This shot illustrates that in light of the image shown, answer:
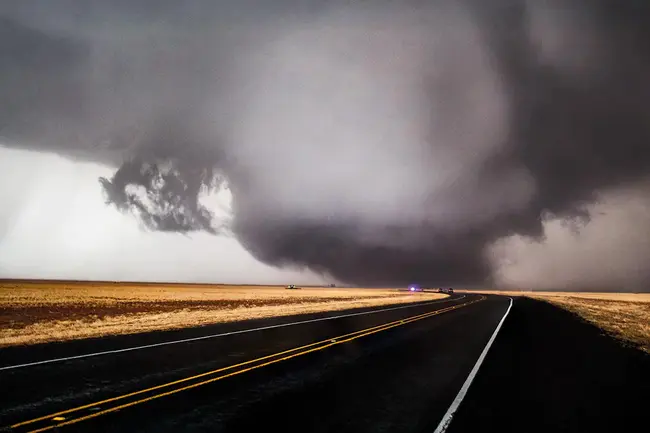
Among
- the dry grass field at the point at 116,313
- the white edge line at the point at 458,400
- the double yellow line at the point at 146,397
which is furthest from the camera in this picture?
the dry grass field at the point at 116,313

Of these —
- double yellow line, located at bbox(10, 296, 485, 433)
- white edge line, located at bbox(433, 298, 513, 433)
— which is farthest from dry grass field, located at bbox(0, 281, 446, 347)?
white edge line, located at bbox(433, 298, 513, 433)

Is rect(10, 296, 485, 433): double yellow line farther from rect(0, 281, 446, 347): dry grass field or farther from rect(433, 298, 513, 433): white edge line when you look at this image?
rect(0, 281, 446, 347): dry grass field

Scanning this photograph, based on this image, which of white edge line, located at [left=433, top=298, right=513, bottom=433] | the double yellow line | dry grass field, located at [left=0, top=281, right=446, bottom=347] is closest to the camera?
the double yellow line

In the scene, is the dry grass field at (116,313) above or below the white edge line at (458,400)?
above

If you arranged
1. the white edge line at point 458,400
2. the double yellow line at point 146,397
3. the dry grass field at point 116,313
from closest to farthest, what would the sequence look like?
the double yellow line at point 146,397, the white edge line at point 458,400, the dry grass field at point 116,313

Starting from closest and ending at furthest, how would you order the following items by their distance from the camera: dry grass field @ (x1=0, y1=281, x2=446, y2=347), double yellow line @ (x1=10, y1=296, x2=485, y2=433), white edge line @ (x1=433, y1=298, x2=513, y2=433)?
1. double yellow line @ (x1=10, y1=296, x2=485, y2=433)
2. white edge line @ (x1=433, y1=298, x2=513, y2=433)
3. dry grass field @ (x1=0, y1=281, x2=446, y2=347)

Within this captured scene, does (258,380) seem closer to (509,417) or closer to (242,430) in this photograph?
(242,430)

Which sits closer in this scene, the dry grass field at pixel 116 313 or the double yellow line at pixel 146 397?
the double yellow line at pixel 146 397

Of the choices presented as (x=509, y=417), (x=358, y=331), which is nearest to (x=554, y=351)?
(x=358, y=331)

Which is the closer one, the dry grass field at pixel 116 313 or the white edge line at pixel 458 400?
the white edge line at pixel 458 400

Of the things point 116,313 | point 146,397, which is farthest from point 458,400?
point 116,313

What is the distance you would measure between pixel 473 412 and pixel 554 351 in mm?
9454

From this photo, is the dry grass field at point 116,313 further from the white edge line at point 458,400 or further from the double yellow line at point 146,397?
the white edge line at point 458,400

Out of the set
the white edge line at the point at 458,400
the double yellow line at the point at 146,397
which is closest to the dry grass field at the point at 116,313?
the double yellow line at the point at 146,397
